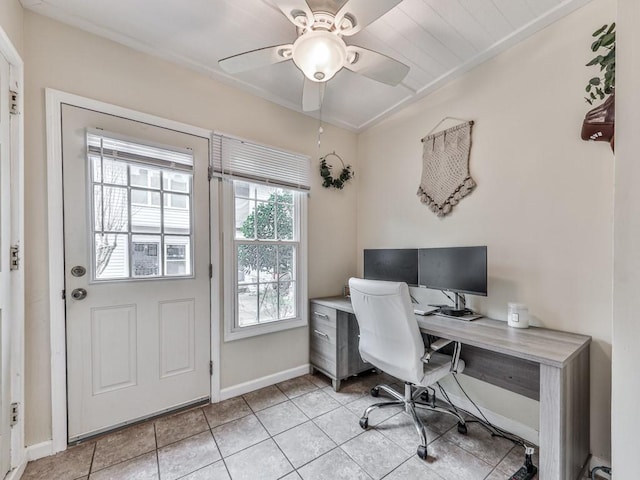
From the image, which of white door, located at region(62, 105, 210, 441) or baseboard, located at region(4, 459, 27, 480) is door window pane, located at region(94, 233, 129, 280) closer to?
white door, located at region(62, 105, 210, 441)

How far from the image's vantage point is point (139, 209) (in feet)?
6.19

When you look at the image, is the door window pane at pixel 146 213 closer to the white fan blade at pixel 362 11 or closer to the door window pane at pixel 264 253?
the door window pane at pixel 264 253

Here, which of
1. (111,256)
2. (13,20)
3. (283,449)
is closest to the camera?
(13,20)

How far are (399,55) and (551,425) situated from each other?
2275 mm

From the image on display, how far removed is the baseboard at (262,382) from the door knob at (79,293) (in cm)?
119

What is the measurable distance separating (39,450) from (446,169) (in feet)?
10.4

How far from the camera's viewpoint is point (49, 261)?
5.24ft

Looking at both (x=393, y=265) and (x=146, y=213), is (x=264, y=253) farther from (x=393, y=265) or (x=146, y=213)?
(x=393, y=265)

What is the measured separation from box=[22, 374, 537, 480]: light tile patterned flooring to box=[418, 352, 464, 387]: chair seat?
0.40 meters

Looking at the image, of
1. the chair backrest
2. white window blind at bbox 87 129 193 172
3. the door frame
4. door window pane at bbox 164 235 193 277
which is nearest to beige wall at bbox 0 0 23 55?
the door frame

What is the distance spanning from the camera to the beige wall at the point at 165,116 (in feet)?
5.13

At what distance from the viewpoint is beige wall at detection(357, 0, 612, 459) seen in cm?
151

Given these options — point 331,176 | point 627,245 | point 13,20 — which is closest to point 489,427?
point 627,245

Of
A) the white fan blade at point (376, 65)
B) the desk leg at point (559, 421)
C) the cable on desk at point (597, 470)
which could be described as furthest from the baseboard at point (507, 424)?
the white fan blade at point (376, 65)
